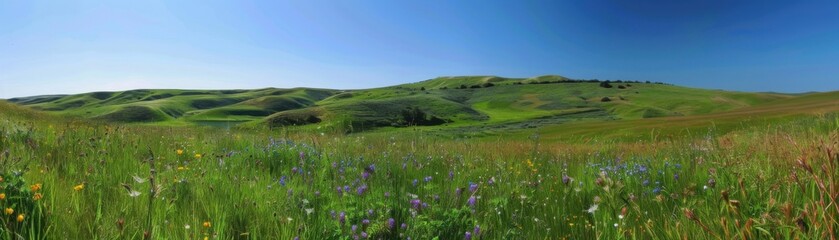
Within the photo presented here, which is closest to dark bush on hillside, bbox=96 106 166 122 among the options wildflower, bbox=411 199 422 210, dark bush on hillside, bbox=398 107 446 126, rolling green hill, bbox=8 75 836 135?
rolling green hill, bbox=8 75 836 135

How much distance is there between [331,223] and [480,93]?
15738 cm

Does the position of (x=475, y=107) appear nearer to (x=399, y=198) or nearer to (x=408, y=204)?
(x=399, y=198)

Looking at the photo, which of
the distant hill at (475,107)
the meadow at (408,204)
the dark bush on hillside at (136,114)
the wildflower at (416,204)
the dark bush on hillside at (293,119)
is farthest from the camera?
the dark bush on hillside at (136,114)

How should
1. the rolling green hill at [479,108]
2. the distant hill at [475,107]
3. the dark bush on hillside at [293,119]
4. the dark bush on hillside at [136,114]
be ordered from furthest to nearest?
the dark bush on hillside at [136,114]
the distant hill at [475,107]
the rolling green hill at [479,108]
the dark bush on hillside at [293,119]

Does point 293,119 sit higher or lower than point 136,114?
higher

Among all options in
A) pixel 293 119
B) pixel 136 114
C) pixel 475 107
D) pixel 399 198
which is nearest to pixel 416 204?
pixel 399 198

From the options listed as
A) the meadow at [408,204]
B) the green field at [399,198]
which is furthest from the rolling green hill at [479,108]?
the meadow at [408,204]

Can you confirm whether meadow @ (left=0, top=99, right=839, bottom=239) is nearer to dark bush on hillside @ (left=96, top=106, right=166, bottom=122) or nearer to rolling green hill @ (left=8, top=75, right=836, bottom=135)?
rolling green hill @ (left=8, top=75, right=836, bottom=135)

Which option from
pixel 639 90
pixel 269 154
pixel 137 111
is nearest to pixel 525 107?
pixel 639 90

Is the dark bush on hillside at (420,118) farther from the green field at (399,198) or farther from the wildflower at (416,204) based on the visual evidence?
the wildflower at (416,204)

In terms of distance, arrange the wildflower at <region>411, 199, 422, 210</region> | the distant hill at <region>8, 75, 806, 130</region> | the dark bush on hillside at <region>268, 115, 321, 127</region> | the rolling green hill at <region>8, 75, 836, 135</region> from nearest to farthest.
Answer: the wildflower at <region>411, 199, 422, 210</region> < the dark bush on hillside at <region>268, 115, 321, 127</region> < the rolling green hill at <region>8, 75, 836, 135</region> < the distant hill at <region>8, 75, 806, 130</region>

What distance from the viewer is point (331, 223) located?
10.6ft

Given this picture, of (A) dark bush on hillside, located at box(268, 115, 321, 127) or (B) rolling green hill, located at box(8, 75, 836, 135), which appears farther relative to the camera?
(B) rolling green hill, located at box(8, 75, 836, 135)

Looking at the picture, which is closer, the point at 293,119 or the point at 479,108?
the point at 293,119
